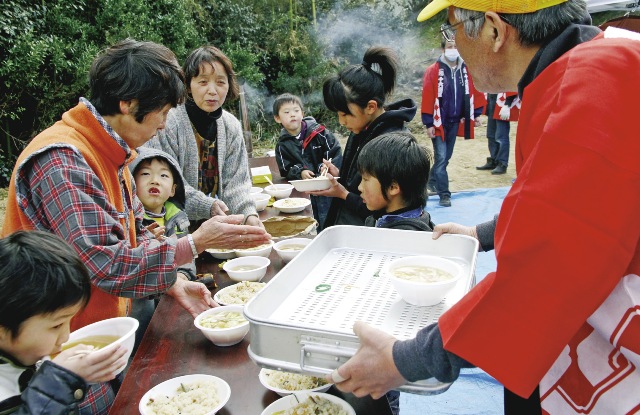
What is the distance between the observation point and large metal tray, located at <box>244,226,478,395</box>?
4.21 feet

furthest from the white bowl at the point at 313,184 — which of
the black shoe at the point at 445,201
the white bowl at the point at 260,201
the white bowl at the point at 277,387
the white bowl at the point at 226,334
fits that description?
the black shoe at the point at 445,201

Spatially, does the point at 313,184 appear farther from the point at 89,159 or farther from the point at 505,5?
the point at 505,5

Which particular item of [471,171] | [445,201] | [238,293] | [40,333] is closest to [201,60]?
[238,293]

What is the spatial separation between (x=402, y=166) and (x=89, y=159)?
61.4 inches

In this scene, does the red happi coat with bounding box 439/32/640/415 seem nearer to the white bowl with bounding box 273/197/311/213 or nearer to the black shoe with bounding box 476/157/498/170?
the white bowl with bounding box 273/197/311/213

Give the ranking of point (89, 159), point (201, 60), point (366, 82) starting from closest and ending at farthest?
point (89, 159), point (366, 82), point (201, 60)

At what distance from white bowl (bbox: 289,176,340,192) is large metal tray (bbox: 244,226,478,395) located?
1.38 meters

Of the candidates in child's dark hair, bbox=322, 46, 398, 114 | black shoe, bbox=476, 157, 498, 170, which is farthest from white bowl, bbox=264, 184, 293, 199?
black shoe, bbox=476, 157, 498, 170

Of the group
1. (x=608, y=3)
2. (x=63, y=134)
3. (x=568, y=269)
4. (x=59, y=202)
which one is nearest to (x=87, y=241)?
(x=59, y=202)

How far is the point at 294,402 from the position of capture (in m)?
1.49

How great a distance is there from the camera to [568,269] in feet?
3.39

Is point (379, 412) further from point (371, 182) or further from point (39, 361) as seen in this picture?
point (371, 182)

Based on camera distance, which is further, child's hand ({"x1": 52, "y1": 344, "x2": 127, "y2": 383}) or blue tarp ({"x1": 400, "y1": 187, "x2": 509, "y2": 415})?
blue tarp ({"x1": 400, "y1": 187, "x2": 509, "y2": 415})

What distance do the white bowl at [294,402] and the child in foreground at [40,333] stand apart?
52 cm
